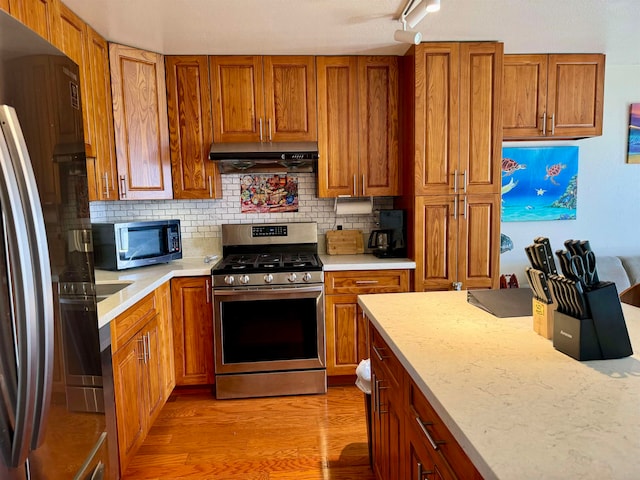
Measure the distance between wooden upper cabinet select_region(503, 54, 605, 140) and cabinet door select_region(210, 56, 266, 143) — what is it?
5.92 ft

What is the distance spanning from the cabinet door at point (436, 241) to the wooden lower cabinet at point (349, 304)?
0.49ft

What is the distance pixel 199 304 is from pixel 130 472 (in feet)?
3.41

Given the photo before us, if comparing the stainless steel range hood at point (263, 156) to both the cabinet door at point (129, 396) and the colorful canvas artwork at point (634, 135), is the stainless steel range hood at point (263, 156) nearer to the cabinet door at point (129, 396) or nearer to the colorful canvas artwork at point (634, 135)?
the cabinet door at point (129, 396)

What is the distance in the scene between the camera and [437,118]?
2715mm

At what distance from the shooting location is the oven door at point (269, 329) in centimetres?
271

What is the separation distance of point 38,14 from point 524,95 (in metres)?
2.99

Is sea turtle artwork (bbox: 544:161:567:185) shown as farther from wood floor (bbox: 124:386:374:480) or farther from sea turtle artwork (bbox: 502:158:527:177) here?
wood floor (bbox: 124:386:374:480)

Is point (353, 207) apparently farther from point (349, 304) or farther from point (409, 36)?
point (409, 36)

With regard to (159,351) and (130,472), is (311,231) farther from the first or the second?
(130,472)

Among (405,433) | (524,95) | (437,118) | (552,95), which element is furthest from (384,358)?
(552,95)

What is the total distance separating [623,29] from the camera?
254cm

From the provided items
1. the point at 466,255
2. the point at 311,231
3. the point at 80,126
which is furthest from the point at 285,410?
the point at 80,126

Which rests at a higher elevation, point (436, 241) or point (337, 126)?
point (337, 126)

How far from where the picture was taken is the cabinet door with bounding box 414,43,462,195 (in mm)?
2678
